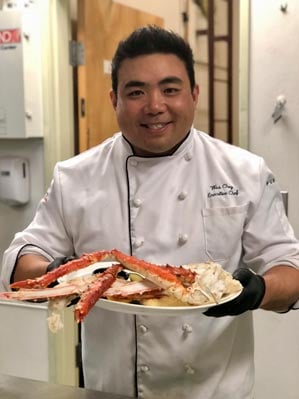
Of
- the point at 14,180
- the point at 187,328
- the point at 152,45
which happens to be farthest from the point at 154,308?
the point at 14,180

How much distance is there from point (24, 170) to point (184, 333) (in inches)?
48.9

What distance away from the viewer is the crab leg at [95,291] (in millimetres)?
843

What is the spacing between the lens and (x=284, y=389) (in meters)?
2.05

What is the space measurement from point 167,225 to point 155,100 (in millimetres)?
266

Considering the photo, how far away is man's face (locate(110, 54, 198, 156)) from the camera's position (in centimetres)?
119

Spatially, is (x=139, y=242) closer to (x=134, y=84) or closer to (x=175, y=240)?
(x=175, y=240)

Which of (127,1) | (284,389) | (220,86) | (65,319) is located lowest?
(284,389)

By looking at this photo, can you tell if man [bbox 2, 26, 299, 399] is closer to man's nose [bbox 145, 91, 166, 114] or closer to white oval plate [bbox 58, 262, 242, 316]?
man's nose [bbox 145, 91, 166, 114]

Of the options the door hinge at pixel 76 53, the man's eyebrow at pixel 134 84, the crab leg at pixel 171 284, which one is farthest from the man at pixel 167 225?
the door hinge at pixel 76 53

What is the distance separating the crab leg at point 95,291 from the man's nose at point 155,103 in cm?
35

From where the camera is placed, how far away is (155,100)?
3.89ft

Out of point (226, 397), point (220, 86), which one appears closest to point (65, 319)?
point (226, 397)

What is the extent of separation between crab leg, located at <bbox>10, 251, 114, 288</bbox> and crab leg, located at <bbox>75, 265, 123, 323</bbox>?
0.03 m

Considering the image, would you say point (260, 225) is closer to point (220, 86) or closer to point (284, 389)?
point (284, 389)
